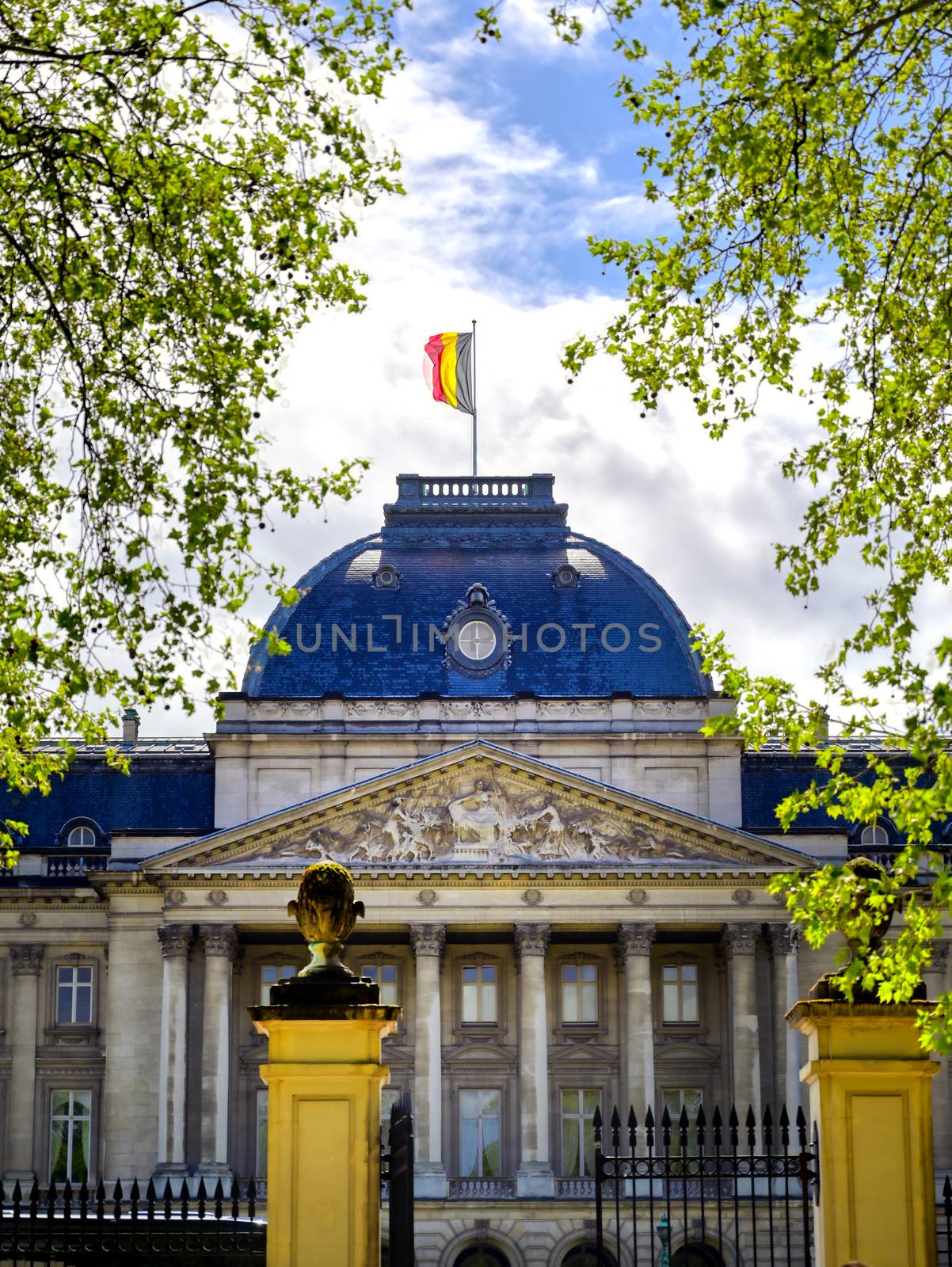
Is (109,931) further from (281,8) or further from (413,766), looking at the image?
(281,8)

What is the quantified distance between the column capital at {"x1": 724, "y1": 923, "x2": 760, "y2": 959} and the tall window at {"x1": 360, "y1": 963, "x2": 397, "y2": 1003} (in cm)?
980

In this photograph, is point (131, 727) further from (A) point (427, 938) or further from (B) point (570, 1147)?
(B) point (570, 1147)

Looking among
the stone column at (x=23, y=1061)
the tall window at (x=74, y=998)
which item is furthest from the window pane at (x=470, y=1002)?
Answer: the stone column at (x=23, y=1061)

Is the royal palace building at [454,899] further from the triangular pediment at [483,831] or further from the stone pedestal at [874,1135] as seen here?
the stone pedestal at [874,1135]

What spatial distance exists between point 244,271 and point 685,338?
4276mm

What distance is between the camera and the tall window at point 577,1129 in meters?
70.3

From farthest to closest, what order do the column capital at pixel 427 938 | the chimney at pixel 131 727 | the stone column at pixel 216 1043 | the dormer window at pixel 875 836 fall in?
1. the chimney at pixel 131 727
2. the dormer window at pixel 875 836
3. the column capital at pixel 427 938
4. the stone column at pixel 216 1043

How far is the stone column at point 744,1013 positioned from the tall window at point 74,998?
1905 cm

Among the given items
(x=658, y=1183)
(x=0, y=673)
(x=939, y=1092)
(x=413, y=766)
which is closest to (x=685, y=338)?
(x=0, y=673)

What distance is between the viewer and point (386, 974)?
72.5 m

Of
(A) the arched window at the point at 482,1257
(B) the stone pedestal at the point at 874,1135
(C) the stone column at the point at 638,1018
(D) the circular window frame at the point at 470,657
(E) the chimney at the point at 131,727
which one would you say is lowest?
(A) the arched window at the point at 482,1257

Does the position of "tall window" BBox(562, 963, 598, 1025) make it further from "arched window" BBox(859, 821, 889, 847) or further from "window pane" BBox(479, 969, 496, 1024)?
"arched window" BBox(859, 821, 889, 847)

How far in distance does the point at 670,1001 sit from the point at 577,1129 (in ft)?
15.4

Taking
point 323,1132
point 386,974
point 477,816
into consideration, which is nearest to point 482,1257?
point 386,974
